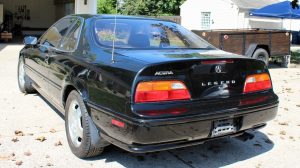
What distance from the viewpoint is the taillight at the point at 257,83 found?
400 centimetres


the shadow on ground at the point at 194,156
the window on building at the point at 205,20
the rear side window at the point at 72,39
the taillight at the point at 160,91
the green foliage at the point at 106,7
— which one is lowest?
the shadow on ground at the point at 194,156

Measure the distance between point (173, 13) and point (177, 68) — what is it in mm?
33479

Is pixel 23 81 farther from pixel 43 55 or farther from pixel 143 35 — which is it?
pixel 143 35

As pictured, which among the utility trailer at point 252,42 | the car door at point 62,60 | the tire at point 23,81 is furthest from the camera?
the utility trailer at point 252,42

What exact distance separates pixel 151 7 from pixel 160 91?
3311cm

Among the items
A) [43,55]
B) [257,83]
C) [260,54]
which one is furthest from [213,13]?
[257,83]

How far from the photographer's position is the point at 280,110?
22.2 ft

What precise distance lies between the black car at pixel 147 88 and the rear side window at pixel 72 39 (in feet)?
0.07

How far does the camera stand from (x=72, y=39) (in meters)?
4.73

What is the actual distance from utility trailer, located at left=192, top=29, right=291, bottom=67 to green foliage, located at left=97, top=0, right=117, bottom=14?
21.8 metres

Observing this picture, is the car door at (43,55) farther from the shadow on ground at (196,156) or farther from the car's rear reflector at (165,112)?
the car's rear reflector at (165,112)

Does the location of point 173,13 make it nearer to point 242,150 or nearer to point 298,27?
point 298,27

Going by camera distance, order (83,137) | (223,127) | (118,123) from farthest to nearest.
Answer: (83,137) < (223,127) < (118,123)

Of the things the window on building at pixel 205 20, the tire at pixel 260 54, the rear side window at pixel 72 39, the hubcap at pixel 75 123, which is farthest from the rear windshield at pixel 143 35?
the window on building at pixel 205 20
